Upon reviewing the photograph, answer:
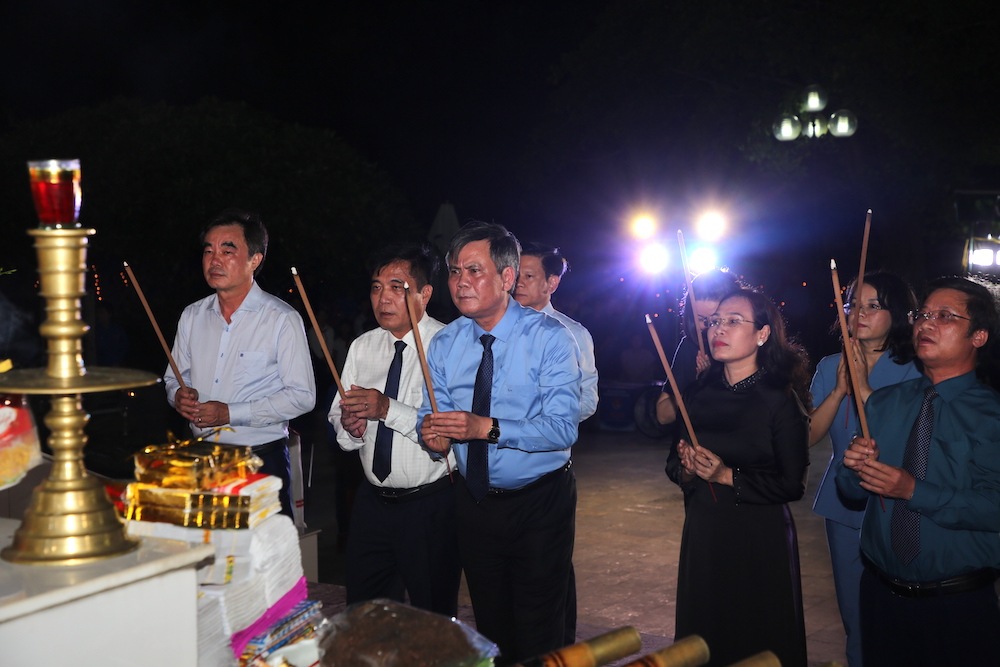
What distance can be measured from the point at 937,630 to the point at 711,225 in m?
16.6

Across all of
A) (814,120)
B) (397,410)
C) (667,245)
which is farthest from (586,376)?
(667,245)

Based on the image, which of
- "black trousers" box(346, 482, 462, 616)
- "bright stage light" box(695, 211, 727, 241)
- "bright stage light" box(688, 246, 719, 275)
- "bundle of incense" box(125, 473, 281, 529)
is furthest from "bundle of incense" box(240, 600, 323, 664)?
"bright stage light" box(695, 211, 727, 241)

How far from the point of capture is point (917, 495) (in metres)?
3.18

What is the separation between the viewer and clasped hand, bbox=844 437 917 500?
10.4 ft

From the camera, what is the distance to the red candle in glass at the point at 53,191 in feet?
5.85

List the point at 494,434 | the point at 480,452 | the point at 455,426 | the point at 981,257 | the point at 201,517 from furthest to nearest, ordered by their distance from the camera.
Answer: the point at 981,257
the point at 480,452
the point at 494,434
the point at 455,426
the point at 201,517

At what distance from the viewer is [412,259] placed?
15.3 ft

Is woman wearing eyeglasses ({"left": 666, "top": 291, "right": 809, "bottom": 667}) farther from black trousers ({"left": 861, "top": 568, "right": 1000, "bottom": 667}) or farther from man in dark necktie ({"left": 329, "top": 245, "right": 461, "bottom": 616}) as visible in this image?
man in dark necktie ({"left": 329, "top": 245, "right": 461, "bottom": 616})

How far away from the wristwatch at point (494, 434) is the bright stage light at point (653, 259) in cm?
1598

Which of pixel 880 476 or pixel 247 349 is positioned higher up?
pixel 247 349

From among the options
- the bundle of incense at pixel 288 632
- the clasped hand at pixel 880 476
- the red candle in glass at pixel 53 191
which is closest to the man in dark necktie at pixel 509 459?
the clasped hand at pixel 880 476

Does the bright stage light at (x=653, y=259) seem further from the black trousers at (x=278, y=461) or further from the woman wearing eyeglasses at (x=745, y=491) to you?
the woman wearing eyeglasses at (x=745, y=491)

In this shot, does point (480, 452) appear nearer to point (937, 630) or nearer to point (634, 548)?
point (937, 630)

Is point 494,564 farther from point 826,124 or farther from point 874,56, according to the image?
point 874,56
